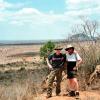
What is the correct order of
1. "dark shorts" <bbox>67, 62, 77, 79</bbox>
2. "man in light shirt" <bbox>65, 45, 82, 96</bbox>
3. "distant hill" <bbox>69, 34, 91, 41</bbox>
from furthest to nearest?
"distant hill" <bbox>69, 34, 91, 41</bbox>, "dark shorts" <bbox>67, 62, 77, 79</bbox>, "man in light shirt" <bbox>65, 45, 82, 96</bbox>

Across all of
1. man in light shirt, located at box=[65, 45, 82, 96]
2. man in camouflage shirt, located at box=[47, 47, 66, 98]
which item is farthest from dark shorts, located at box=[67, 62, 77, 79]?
man in camouflage shirt, located at box=[47, 47, 66, 98]

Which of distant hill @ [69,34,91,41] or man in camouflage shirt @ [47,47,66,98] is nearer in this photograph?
man in camouflage shirt @ [47,47,66,98]

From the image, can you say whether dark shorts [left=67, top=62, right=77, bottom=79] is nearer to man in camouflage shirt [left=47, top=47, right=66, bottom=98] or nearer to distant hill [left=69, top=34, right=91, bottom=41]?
Result: man in camouflage shirt [left=47, top=47, right=66, bottom=98]

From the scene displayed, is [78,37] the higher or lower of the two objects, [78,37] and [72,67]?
the higher

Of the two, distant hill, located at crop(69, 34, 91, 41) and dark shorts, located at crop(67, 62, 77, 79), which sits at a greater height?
distant hill, located at crop(69, 34, 91, 41)

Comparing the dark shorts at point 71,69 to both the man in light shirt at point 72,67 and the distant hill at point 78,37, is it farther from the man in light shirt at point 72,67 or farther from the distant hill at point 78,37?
the distant hill at point 78,37

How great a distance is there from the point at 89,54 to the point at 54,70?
398 centimetres

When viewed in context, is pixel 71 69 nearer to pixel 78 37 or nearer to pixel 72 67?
pixel 72 67

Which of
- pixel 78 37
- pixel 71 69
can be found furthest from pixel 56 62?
pixel 78 37

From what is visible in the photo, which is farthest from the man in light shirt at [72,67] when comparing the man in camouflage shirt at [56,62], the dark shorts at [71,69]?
the man in camouflage shirt at [56,62]

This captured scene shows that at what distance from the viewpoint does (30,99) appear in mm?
15391

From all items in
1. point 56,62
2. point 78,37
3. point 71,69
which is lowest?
point 71,69

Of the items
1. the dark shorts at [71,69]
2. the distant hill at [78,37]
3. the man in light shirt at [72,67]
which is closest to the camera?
the man in light shirt at [72,67]

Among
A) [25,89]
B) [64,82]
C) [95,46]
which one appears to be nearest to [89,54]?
[95,46]
